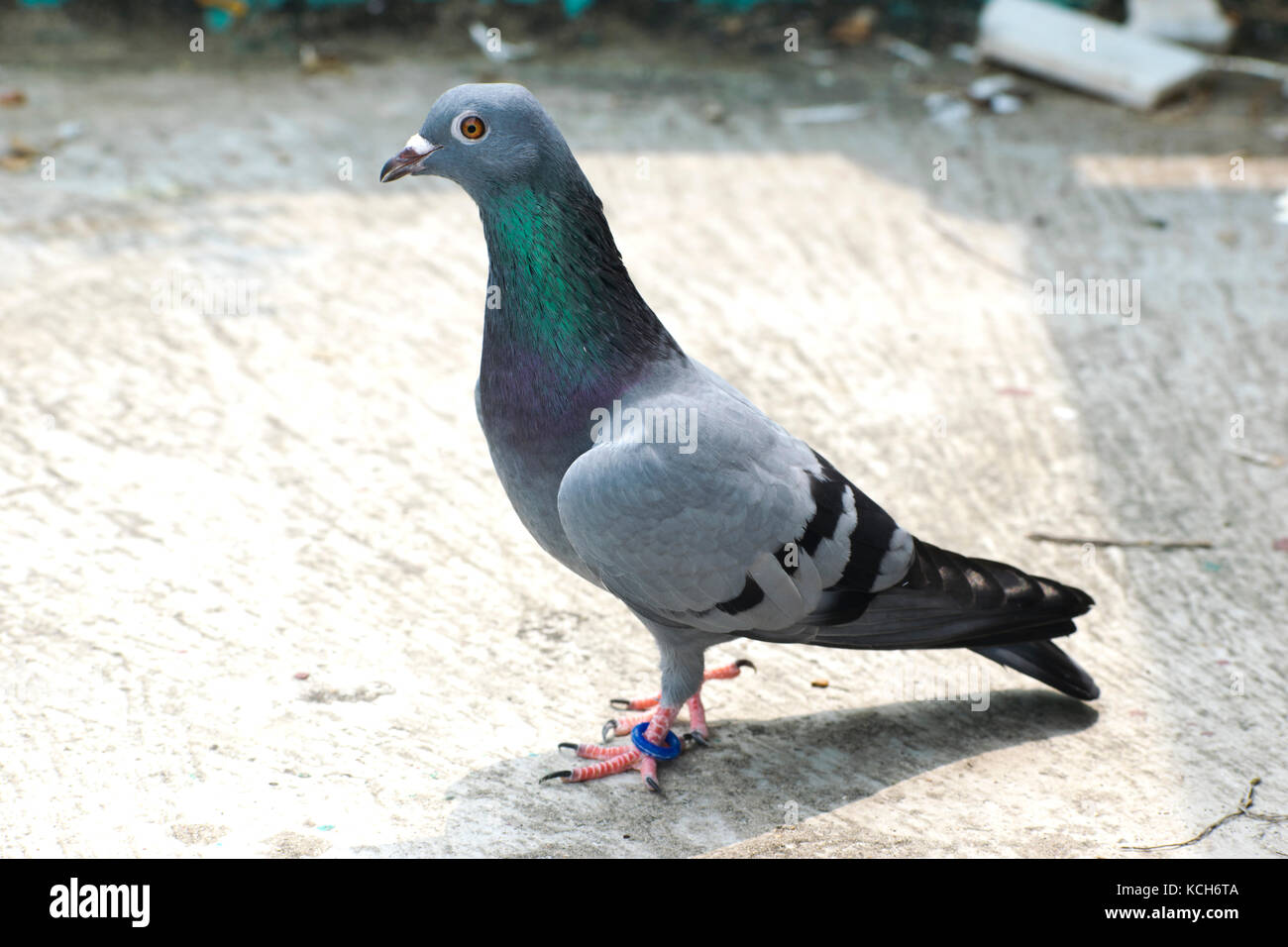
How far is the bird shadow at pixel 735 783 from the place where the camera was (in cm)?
292

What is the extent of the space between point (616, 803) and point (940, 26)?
7.37 meters

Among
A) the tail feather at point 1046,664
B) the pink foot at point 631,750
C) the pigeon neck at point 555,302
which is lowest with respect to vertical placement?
the pink foot at point 631,750

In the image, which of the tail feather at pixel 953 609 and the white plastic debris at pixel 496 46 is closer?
the tail feather at pixel 953 609

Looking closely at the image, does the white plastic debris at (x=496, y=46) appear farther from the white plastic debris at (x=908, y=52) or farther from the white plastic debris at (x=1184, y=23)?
the white plastic debris at (x=1184, y=23)

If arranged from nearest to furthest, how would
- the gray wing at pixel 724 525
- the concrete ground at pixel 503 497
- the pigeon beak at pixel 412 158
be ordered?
the gray wing at pixel 724 525, the pigeon beak at pixel 412 158, the concrete ground at pixel 503 497

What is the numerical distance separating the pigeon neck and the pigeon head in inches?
1.3

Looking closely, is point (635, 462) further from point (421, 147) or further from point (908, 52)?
point (908, 52)

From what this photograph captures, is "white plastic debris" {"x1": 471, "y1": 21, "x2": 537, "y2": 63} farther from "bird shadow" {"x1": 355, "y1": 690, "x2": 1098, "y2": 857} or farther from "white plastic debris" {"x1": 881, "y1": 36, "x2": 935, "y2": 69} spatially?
"bird shadow" {"x1": 355, "y1": 690, "x2": 1098, "y2": 857}

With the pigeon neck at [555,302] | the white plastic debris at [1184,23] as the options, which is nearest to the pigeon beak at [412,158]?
the pigeon neck at [555,302]

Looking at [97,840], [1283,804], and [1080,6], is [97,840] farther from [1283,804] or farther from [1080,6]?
[1080,6]

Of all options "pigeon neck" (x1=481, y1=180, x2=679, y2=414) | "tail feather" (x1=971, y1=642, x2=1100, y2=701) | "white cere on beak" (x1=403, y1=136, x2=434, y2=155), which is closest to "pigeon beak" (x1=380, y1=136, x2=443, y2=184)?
"white cere on beak" (x1=403, y1=136, x2=434, y2=155)

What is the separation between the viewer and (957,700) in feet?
12.0

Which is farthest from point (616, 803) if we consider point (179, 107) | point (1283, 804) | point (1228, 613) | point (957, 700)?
point (179, 107)

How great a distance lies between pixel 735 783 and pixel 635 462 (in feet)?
2.94
